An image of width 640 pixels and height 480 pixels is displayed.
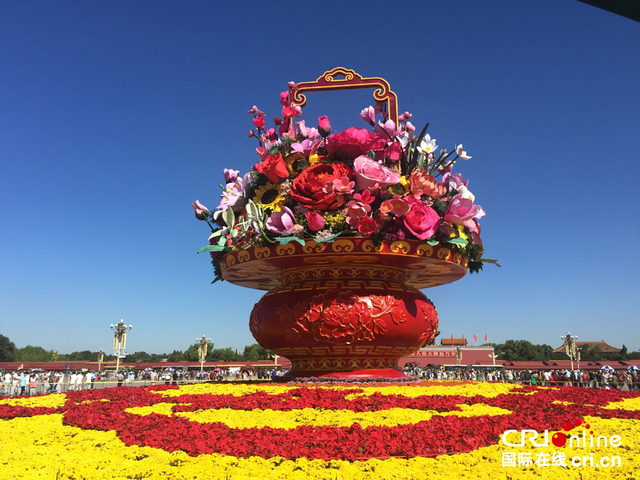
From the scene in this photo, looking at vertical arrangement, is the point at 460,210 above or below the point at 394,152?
below

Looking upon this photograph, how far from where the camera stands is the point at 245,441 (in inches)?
115

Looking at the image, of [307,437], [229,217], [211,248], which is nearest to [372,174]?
[229,217]

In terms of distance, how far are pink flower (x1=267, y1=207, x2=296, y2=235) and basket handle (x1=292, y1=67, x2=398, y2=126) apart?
8.64 ft

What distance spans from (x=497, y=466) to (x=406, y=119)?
232 inches

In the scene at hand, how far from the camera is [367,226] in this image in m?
5.73

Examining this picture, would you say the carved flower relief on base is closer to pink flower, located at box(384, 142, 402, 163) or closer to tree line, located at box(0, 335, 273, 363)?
pink flower, located at box(384, 142, 402, 163)

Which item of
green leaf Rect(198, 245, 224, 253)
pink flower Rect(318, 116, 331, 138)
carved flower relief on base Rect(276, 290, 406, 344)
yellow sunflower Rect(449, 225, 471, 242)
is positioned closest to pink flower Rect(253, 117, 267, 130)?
pink flower Rect(318, 116, 331, 138)

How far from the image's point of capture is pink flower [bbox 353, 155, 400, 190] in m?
5.84

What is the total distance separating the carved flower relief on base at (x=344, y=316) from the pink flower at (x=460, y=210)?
52.9 inches

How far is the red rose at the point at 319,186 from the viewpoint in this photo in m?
5.88

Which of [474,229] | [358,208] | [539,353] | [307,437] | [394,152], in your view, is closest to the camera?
[307,437]

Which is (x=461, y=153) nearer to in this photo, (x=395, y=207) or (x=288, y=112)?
(x=395, y=207)

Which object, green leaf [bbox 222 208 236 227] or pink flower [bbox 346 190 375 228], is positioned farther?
green leaf [bbox 222 208 236 227]

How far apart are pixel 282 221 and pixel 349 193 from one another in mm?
924
